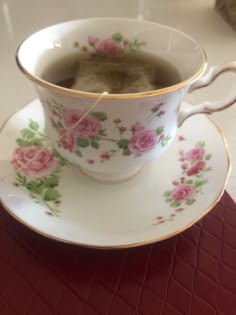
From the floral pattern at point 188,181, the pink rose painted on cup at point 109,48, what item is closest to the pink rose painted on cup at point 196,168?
the floral pattern at point 188,181

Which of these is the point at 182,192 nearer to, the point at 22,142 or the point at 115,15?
the point at 22,142

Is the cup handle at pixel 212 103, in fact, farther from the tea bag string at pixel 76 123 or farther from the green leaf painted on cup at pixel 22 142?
the green leaf painted on cup at pixel 22 142

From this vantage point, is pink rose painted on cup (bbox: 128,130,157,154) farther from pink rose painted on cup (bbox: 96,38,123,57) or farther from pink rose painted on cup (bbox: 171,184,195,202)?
pink rose painted on cup (bbox: 96,38,123,57)

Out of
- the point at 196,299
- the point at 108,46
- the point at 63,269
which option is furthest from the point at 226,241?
the point at 108,46

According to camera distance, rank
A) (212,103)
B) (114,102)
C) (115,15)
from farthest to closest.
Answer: (115,15)
(212,103)
(114,102)

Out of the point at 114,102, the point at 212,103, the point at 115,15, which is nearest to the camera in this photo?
the point at 114,102

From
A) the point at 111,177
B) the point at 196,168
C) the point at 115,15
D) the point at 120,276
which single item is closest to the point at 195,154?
the point at 196,168

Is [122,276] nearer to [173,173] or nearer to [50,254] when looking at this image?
[50,254]
